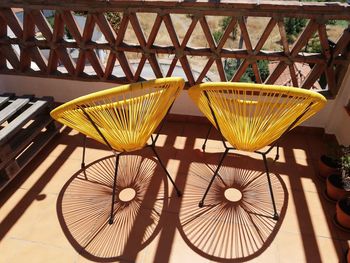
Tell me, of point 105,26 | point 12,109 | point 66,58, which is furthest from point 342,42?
point 12,109

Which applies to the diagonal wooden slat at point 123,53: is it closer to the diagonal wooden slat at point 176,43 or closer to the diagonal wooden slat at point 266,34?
the diagonal wooden slat at point 176,43

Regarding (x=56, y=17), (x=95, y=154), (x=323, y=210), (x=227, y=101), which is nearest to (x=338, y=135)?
(x=323, y=210)

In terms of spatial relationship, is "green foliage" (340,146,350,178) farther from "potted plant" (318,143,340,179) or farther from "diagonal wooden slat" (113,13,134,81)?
"diagonal wooden slat" (113,13,134,81)

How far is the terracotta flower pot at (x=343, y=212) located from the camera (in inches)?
61.9

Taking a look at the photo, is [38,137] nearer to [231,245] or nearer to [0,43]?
[0,43]

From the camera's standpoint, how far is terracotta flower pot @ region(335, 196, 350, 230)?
157cm

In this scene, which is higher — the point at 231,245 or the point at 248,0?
the point at 248,0

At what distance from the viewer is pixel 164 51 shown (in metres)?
2.16

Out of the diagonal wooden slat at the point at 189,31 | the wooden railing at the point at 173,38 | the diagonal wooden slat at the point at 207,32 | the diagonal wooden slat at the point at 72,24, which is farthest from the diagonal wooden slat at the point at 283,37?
the diagonal wooden slat at the point at 72,24

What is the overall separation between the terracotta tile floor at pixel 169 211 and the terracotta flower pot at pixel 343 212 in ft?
0.20

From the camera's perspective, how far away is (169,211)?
1.76m

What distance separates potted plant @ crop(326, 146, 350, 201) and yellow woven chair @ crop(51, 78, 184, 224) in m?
1.06

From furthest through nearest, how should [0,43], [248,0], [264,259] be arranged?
[0,43] < [248,0] < [264,259]

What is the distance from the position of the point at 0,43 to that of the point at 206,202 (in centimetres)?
219
